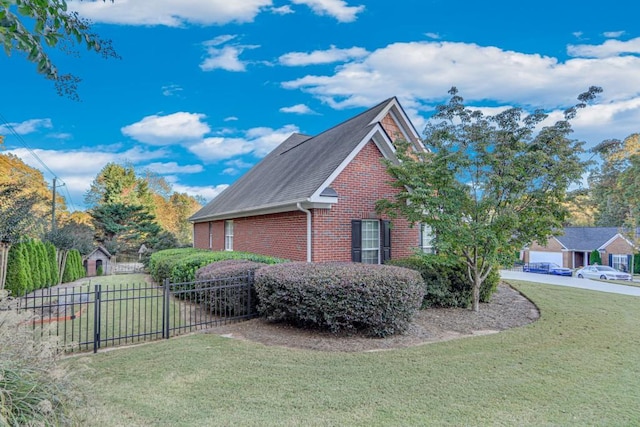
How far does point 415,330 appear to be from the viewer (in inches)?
283

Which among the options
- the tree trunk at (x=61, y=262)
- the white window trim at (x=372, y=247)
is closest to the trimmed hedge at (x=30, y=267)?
the tree trunk at (x=61, y=262)

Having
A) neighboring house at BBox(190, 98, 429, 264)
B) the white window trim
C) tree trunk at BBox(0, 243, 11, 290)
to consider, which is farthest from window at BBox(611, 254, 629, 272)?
tree trunk at BBox(0, 243, 11, 290)

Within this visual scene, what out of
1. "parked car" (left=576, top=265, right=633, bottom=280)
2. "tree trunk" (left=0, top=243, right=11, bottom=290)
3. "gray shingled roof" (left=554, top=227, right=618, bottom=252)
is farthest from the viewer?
"gray shingled roof" (left=554, top=227, right=618, bottom=252)

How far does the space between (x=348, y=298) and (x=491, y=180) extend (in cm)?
460

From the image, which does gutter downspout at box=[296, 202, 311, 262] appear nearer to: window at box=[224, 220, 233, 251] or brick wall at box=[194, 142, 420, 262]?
brick wall at box=[194, 142, 420, 262]

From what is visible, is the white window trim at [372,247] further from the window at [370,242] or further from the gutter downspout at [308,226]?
the gutter downspout at [308,226]

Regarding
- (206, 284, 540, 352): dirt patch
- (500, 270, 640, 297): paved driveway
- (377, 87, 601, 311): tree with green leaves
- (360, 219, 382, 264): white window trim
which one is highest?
(377, 87, 601, 311): tree with green leaves

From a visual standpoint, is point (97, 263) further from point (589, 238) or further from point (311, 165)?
point (589, 238)

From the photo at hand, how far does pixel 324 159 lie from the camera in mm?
11836

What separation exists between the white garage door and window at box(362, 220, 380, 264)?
41281mm

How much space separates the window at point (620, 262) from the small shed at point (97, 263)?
49249 millimetres

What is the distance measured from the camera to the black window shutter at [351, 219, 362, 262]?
34.4ft

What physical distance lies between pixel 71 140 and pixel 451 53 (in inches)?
1022

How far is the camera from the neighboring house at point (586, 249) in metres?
38.6
